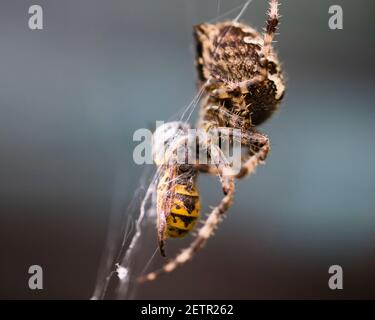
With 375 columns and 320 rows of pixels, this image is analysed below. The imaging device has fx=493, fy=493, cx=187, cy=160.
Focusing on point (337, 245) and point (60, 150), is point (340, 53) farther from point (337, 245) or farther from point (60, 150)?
point (60, 150)

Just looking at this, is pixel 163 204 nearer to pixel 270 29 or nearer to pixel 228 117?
pixel 228 117

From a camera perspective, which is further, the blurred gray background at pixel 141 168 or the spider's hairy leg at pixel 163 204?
the blurred gray background at pixel 141 168

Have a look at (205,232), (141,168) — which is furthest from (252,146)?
(141,168)

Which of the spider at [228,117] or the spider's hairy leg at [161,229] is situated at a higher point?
the spider at [228,117]

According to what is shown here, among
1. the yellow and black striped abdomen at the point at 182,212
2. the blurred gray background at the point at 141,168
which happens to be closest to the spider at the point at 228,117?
the yellow and black striped abdomen at the point at 182,212

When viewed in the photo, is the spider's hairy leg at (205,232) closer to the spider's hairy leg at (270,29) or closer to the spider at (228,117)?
the spider at (228,117)

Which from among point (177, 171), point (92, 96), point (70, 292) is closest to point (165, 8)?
point (92, 96)

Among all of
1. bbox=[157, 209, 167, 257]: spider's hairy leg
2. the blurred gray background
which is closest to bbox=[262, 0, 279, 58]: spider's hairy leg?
bbox=[157, 209, 167, 257]: spider's hairy leg
